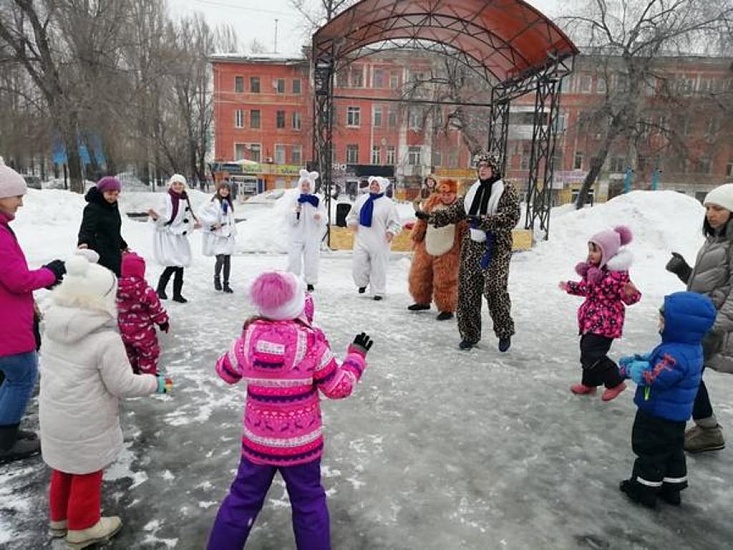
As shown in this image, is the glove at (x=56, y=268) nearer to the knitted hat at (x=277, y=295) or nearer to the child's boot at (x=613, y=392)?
the knitted hat at (x=277, y=295)

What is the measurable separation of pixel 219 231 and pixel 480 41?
7368 millimetres

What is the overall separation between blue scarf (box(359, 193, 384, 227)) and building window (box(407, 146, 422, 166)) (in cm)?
3787

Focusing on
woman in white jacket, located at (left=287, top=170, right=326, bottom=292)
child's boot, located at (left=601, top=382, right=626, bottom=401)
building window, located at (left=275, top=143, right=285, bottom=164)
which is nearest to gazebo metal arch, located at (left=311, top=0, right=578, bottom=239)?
woman in white jacket, located at (left=287, top=170, right=326, bottom=292)

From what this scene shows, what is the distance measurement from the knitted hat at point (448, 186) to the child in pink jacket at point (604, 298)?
7.97 feet

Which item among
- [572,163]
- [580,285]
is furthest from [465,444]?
[572,163]

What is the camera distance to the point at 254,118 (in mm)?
44938

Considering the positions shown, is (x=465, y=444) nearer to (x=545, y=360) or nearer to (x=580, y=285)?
(x=580, y=285)

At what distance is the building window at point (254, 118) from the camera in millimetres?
44750

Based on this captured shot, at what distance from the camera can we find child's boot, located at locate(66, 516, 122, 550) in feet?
7.64

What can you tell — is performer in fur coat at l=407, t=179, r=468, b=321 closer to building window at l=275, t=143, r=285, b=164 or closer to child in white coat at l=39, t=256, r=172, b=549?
child in white coat at l=39, t=256, r=172, b=549

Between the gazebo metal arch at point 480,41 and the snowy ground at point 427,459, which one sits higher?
the gazebo metal arch at point 480,41

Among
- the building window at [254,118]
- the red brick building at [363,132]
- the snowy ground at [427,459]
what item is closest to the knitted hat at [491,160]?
the snowy ground at [427,459]

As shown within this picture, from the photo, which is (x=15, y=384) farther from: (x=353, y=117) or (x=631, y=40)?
(x=353, y=117)

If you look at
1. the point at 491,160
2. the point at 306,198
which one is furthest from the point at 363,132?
the point at 491,160
